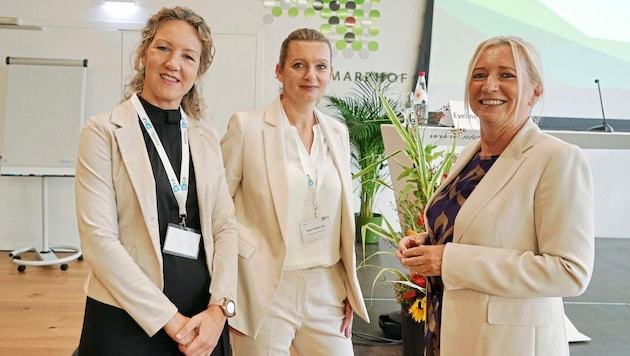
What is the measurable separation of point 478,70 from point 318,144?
66cm

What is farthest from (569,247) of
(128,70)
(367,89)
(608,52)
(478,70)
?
(608,52)

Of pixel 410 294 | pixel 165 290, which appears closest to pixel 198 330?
pixel 165 290

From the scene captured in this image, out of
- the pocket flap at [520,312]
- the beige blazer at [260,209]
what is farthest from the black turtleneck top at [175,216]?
the pocket flap at [520,312]

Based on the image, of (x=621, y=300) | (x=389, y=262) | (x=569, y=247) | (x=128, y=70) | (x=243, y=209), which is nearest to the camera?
(x=569, y=247)

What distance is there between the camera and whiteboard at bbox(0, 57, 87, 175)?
4746 mm

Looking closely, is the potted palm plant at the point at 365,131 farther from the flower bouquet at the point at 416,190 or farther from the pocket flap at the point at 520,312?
the pocket flap at the point at 520,312

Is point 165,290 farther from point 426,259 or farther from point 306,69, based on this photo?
point 306,69

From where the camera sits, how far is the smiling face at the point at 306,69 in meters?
1.71

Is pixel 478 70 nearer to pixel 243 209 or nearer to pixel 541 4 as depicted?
pixel 243 209

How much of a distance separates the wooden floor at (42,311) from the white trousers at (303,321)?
3.52 ft

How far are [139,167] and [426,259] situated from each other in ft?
2.64

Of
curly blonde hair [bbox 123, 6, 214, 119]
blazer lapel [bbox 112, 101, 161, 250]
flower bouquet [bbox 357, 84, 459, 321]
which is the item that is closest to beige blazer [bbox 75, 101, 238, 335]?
blazer lapel [bbox 112, 101, 161, 250]

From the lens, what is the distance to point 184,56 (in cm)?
144

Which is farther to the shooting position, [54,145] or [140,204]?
[54,145]
